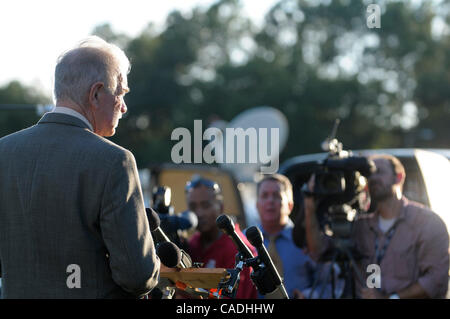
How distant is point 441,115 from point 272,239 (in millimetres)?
38082

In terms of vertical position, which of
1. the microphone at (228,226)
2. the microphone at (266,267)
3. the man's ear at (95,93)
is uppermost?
the man's ear at (95,93)

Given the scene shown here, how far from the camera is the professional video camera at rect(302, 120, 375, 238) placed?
4719 millimetres

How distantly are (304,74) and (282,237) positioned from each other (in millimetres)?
38122

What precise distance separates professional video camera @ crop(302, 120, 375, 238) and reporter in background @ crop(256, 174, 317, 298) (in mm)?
544

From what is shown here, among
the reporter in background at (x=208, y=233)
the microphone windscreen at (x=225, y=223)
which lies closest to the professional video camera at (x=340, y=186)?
the reporter in background at (x=208, y=233)

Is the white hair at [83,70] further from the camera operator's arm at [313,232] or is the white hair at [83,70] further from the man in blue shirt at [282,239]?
the man in blue shirt at [282,239]

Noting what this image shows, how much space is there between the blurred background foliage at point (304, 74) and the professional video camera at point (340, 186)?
34.5 metres

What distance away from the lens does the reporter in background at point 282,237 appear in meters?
5.22

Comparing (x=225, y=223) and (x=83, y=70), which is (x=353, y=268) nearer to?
(x=225, y=223)

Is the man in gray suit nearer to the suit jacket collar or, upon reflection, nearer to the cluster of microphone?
the suit jacket collar

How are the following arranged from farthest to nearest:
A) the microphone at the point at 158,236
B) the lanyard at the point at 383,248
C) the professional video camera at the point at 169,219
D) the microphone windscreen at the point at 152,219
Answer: the lanyard at the point at 383,248 < the professional video camera at the point at 169,219 < the microphone windscreen at the point at 152,219 < the microphone at the point at 158,236

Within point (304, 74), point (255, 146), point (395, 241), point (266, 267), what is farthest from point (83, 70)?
point (304, 74)

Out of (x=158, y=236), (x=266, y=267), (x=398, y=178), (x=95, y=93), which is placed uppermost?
(x=95, y=93)

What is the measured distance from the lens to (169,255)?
2598 millimetres
